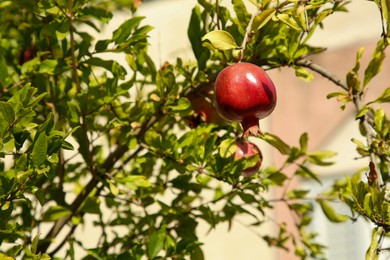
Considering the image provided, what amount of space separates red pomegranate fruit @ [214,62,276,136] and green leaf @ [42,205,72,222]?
527mm

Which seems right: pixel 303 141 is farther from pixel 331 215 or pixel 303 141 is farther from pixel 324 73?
pixel 324 73

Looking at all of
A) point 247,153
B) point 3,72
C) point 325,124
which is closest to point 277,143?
point 247,153

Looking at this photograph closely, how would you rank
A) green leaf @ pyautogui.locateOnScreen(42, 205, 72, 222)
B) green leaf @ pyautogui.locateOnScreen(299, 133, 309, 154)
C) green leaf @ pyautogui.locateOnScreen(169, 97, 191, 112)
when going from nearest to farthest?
green leaf @ pyautogui.locateOnScreen(169, 97, 191, 112) < green leaf @ pyautogui.locateOnScreen(42, 205, 72, 222) < green leaf @ pyautogui.locateOnScreen(299, 133, 309, 154)

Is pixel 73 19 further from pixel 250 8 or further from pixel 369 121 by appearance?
pixel 250 8

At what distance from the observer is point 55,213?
138 centimetres

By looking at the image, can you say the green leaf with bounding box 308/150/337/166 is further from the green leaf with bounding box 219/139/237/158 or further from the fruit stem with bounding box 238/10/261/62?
the fruit stem with bounding box 238/10/261/62

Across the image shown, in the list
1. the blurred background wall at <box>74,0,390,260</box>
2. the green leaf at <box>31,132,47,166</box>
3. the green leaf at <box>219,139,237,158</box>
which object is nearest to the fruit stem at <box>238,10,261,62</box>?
the green leaf at <box>219,139,237,158</box>

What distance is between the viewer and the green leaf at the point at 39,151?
1014mm

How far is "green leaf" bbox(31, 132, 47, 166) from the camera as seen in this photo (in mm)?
1014

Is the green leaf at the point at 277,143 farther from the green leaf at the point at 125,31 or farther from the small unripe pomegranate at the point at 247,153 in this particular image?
the green leaf at the point at 125,31

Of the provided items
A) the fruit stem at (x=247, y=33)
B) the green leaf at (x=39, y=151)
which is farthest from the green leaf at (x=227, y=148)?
the green leaf at (x=39, y=151)

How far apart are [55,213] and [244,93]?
59 centimetres

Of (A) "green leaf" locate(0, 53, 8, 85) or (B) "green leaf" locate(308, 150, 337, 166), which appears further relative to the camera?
(B) "green leaf" locate(308, 150, 337, 166)

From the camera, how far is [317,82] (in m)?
3.77
